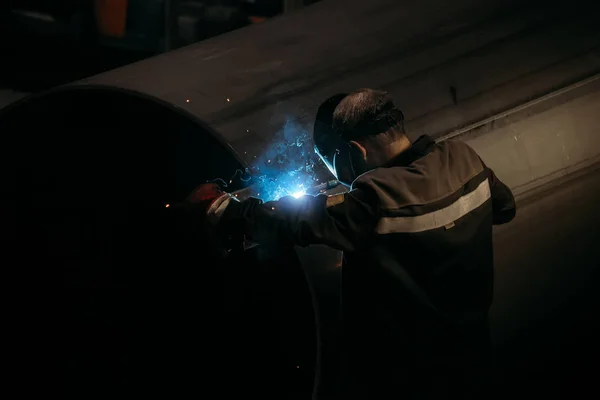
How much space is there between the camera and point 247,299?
2715mm

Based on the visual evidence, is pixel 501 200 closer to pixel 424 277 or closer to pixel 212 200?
pixel 424 277

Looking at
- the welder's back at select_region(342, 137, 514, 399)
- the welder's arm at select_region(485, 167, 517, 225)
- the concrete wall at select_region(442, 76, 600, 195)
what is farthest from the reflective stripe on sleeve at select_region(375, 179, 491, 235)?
the concrete wall at select_region(442, 76, 600, 195)

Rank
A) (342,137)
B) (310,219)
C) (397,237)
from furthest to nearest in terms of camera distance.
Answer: (342,137) < (397,237) < (310,219)

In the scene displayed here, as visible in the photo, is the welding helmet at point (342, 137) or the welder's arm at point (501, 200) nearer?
the welding helmet at point (342, 137)

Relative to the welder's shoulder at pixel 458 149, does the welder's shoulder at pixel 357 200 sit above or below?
below

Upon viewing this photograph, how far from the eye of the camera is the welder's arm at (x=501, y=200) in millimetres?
2189

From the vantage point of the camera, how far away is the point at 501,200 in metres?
2.20

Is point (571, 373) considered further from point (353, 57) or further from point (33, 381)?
point (33, 381)

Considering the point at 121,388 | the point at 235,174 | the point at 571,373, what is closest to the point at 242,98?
the point at 235,174

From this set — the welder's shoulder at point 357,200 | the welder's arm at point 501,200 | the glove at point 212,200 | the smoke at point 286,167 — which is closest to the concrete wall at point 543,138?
the welder's arm at point 501,200

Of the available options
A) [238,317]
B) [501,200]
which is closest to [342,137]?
[501,200]

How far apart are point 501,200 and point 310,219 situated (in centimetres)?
63

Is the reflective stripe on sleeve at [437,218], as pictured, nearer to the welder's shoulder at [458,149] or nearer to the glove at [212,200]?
the welder's shoulder at [458,149]

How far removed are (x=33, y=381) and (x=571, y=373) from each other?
189cm
